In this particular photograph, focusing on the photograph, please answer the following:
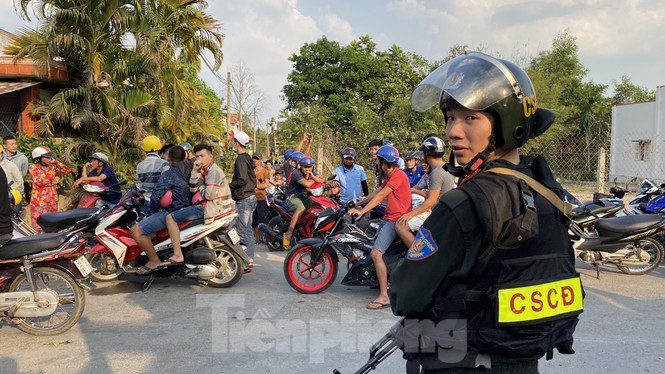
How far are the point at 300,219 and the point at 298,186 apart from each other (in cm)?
57

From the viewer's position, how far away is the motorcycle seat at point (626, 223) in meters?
6.51

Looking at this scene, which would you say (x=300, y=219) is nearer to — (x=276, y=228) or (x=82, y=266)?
(x=276, y=228)

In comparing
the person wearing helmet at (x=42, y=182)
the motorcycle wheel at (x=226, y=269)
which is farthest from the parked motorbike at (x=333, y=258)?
the person wearing helmet at (x=42, y=182)

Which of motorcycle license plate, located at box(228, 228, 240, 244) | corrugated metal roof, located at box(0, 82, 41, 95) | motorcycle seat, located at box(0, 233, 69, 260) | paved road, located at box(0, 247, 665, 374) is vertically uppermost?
corrugated metal roof, located at box(0, 82, 41, 95)

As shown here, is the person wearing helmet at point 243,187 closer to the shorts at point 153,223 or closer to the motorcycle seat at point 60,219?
the shorts at point 153,223

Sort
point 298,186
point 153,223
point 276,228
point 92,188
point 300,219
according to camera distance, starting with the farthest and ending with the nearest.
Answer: point 276,228 < point 298,186 < point 300,219 < point 92,188 < point 153,223

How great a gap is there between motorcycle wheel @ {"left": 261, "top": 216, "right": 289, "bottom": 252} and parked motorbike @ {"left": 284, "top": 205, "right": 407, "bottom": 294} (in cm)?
287

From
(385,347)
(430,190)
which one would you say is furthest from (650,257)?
(385,347)

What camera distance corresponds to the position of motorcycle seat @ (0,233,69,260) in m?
4.70

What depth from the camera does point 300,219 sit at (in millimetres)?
8594

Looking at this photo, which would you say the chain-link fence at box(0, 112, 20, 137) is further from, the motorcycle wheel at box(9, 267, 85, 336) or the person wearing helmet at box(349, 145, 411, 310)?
the person wearing helmet at box(349, 145, 411, 310)

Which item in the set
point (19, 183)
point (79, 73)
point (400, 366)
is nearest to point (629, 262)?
point (400, 366)

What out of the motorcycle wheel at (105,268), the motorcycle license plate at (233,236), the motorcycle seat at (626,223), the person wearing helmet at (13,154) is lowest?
the motorcycle wheel at (105,268)

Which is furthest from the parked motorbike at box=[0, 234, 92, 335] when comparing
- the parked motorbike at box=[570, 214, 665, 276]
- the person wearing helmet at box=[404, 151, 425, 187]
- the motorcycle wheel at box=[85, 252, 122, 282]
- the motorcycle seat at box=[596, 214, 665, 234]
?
the motorcycle seat at box=[596, 214, 665, 234]
